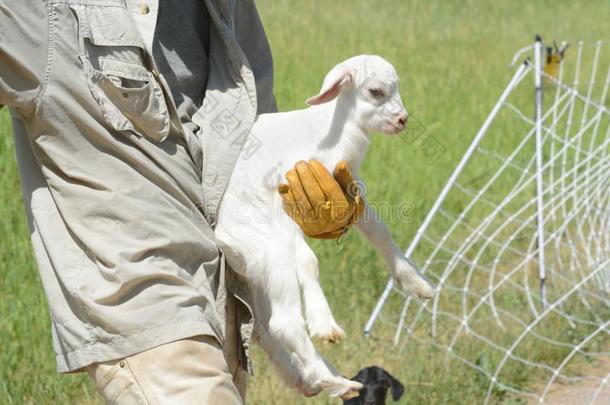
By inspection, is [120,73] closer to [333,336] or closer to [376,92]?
[376,92]

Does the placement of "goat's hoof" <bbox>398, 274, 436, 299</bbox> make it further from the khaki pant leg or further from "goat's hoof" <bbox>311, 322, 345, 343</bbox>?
the khaki pant leg

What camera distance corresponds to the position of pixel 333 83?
9.01 feet

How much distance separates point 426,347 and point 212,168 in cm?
269

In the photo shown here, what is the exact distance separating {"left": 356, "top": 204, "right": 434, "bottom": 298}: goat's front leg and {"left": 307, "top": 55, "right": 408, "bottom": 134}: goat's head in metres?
0.25

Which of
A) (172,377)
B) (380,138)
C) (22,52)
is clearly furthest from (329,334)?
(380,138)

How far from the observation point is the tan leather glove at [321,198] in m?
2.65

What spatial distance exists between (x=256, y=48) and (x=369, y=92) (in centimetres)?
39

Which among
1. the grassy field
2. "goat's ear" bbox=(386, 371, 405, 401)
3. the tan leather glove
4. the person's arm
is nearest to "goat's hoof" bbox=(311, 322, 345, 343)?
the tan leather glove

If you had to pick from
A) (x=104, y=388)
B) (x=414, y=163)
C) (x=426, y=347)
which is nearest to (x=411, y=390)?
(x=426, y=347)

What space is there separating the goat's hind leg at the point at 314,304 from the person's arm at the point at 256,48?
1.46 ft

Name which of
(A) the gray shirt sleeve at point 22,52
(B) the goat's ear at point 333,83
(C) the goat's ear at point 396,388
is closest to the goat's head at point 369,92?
(B) the goat's ear at point 333,83

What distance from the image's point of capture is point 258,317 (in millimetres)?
2674

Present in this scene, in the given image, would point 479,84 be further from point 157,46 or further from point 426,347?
point 157,46

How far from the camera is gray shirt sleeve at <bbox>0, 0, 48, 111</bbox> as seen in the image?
2260 mm
